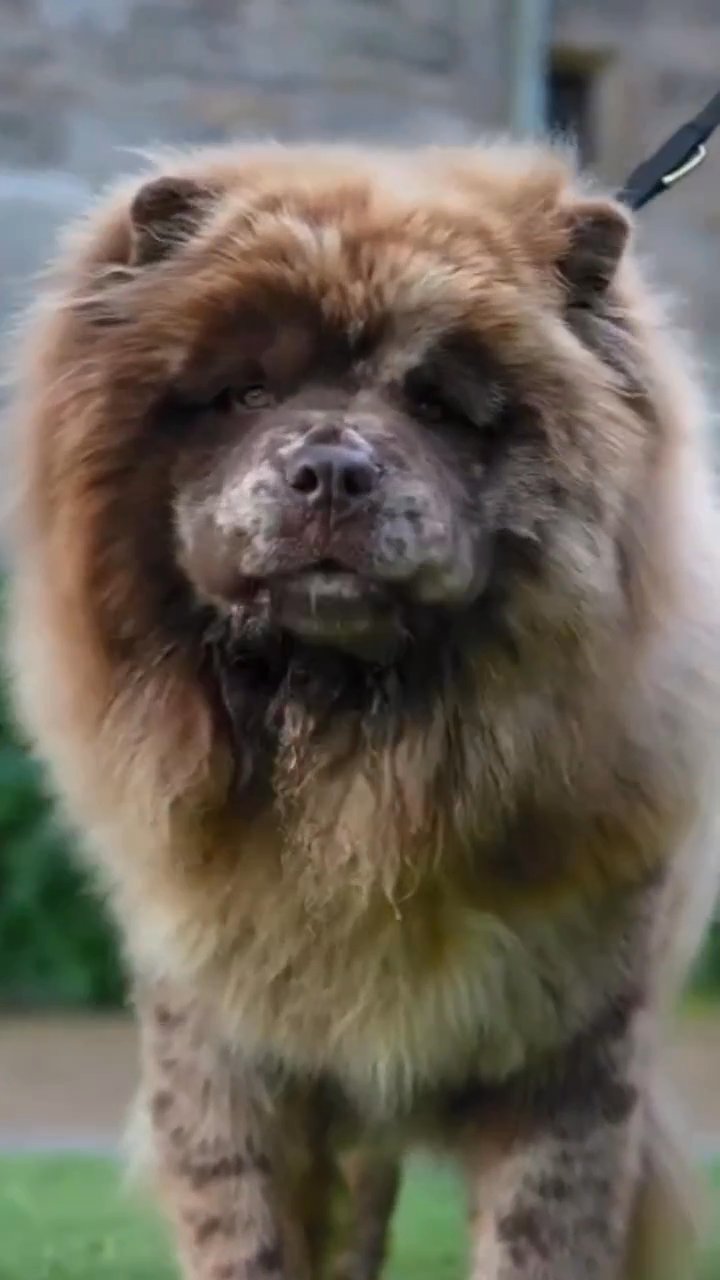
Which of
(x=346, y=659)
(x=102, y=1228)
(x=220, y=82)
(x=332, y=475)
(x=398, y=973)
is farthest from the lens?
(x=220, y=82)

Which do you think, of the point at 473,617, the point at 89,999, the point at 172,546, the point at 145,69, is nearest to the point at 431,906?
the point at 473,617

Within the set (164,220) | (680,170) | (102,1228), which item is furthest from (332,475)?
(102,1228)

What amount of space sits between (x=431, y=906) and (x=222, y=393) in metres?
0.64

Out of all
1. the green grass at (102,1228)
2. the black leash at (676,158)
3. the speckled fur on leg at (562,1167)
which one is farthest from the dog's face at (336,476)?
the green grass at (102,1228)

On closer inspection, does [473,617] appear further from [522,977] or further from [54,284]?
[54,284]

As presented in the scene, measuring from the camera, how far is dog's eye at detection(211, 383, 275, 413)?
7.34ft

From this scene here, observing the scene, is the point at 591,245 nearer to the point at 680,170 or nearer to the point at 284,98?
the point at 680,170

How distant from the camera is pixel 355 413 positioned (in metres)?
2.19

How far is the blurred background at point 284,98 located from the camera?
19.5 feet

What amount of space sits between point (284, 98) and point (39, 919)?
3779mm

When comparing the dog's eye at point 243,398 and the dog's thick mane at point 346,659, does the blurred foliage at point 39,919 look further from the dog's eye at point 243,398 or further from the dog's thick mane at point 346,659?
the dog's eye at point 243,398

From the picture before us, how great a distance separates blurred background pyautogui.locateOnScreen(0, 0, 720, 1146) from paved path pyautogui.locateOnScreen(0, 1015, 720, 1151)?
251mm

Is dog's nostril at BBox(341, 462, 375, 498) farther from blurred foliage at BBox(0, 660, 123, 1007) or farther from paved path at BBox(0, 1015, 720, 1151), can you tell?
blurred foliage at BBox(0, 660, 123, 1007)

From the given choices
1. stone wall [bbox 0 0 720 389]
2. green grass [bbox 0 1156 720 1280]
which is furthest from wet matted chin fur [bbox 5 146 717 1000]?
stone wall [bbox 0 0 720 389]
